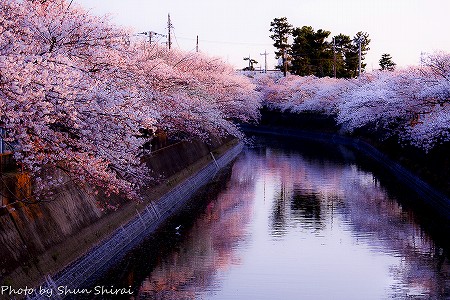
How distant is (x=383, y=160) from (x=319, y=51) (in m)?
52.0

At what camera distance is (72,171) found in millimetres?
16109

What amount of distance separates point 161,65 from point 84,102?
65.9 feet

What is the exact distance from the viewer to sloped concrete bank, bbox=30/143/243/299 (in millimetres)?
17328

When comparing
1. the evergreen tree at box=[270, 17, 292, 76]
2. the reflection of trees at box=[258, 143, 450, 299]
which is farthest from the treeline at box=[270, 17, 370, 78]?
the reflection of trees at box=[258, 143, 450, 299]

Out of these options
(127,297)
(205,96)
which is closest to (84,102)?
(127,297)

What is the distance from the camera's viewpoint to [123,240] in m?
23.1

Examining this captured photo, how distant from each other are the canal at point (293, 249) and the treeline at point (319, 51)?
207 feet

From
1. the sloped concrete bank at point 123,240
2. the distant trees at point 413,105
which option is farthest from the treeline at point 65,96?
the distant trees at point 413,105

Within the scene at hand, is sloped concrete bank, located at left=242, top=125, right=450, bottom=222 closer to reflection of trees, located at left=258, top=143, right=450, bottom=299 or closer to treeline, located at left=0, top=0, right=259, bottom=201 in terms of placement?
reflection of trees, located at left=258, top=143, right=450, bottom=299

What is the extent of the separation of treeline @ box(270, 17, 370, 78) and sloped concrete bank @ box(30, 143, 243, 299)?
6411cm

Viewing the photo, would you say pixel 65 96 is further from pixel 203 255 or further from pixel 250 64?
pixel 250 64

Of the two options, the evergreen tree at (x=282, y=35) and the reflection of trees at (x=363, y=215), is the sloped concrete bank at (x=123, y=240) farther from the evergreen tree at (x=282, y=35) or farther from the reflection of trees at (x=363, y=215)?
the evergreen tree at (x=282, y=35)

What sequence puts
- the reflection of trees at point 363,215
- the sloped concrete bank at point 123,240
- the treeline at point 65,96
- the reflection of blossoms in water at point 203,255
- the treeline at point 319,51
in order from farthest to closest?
the treeline at point 319,51 → the reflection of trees at point 363,215 → the reflection of blossoms in water at point 203,255 → the sloped concrete bank at point 123,240 → the treeline at point 65,96

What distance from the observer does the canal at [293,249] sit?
58.9ft
